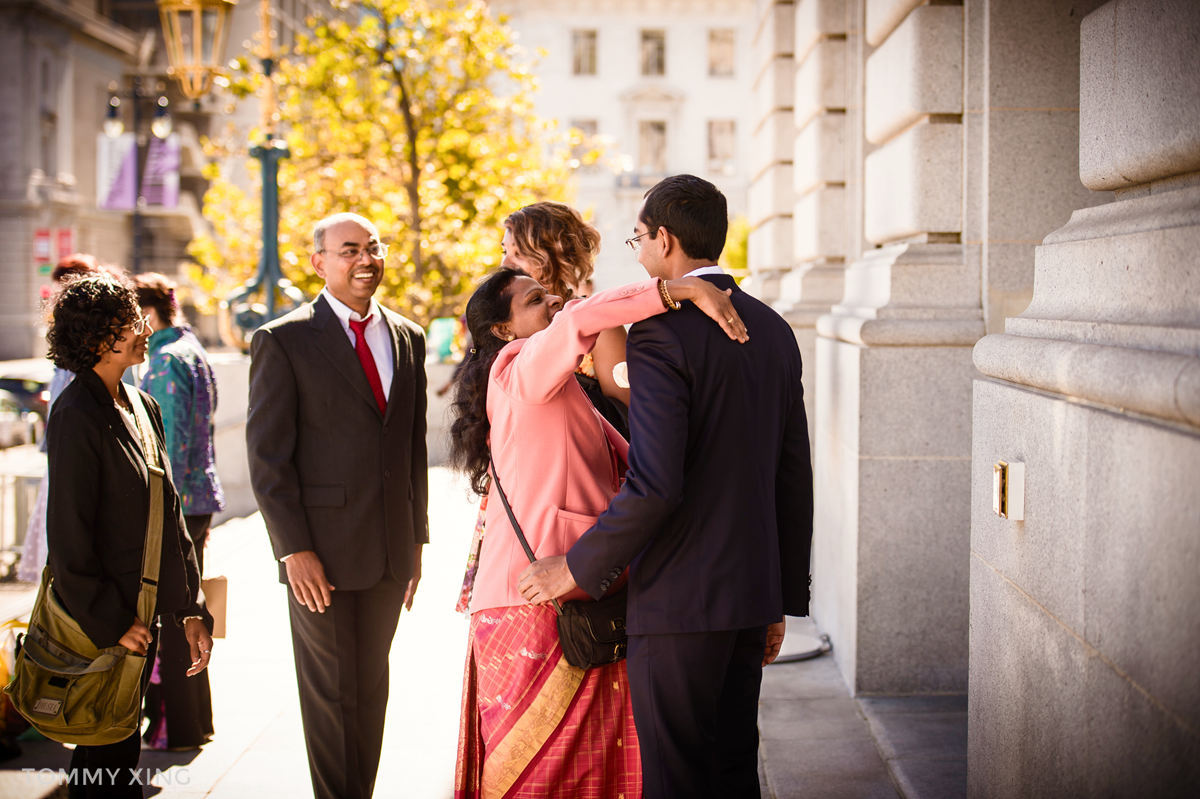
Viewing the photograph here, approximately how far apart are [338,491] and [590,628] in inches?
52.3

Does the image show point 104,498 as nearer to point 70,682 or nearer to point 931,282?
point 70,682

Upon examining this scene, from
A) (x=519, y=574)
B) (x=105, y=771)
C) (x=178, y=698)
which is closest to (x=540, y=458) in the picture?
(x=519, y=574)

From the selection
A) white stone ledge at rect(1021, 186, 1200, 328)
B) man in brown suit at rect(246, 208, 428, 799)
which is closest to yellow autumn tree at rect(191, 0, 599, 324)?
man in brown suit at rect(246, 208, 428, 799)

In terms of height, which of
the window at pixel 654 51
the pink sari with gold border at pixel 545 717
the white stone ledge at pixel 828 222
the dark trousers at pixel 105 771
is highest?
the window at pixel 654 51

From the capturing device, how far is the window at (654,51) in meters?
49.7

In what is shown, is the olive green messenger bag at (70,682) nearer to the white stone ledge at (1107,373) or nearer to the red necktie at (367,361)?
the red necktie at (367,361)

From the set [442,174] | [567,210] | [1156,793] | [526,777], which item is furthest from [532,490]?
[442,174]

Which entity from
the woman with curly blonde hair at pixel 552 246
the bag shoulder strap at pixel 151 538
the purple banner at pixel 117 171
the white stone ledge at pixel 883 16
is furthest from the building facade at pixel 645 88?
the bag shoulder strap at pixel 151 538

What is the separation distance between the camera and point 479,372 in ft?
11.4

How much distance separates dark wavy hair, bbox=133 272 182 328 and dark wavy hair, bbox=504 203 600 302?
205 centimetres

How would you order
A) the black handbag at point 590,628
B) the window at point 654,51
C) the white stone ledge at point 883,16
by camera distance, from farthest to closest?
the window at point 654,51 < the white stone ledge at point 883,16 < the black handbag at point 590,628

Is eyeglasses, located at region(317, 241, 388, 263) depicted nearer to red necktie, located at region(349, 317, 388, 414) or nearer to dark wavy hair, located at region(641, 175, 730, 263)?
red necktie, located at region(349, 317, 388, 414)

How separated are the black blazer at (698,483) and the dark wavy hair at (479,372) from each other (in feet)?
2.00

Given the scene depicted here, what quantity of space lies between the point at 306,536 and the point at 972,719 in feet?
7.70
